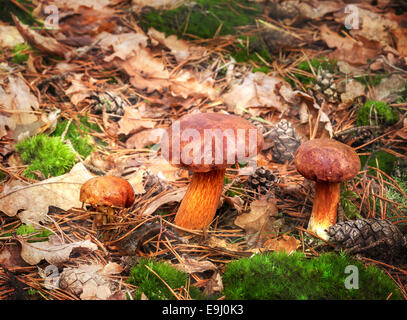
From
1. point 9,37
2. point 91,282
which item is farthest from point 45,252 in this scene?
point 9,37

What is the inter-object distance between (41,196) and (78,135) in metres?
0.85

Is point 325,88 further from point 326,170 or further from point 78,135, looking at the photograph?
point 78,135

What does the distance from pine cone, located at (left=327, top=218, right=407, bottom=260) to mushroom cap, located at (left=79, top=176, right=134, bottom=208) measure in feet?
4.28

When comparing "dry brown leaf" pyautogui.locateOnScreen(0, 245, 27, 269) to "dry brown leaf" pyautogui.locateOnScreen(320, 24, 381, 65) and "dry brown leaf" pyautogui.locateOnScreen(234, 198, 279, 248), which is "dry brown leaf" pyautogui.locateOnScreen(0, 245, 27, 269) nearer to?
"dry brown leaf" pyautogui.locateOnScreen(234, 198, 279, 248)

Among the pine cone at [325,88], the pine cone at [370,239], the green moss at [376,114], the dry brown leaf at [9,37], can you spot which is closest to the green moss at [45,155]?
the dry brown leaf at [9,37]

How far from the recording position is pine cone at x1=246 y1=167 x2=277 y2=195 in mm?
2703

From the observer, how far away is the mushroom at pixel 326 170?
2105 millimetres

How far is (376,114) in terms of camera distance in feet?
10.4

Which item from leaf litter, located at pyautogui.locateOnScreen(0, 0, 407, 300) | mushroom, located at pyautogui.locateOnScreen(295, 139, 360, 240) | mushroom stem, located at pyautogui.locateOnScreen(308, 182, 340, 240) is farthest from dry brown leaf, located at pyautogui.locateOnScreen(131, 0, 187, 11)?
mushroom stem, located at pyautogui.locateOnScreen(308, 182, 340, 240)

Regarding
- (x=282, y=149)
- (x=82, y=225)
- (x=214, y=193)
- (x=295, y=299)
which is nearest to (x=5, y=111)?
(x=82, y=225)

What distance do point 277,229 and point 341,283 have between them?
2.21 feet

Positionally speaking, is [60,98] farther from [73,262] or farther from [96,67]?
[73,262]

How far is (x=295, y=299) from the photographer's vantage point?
173cm

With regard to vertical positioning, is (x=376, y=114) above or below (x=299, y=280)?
above
